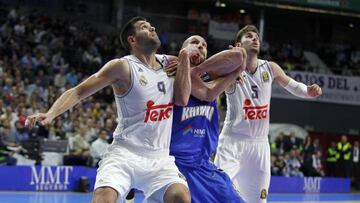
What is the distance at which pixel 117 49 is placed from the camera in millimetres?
22750

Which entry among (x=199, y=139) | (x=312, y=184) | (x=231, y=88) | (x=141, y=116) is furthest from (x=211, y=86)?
(x=312, y=184)

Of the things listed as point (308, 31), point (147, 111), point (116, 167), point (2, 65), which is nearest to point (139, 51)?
point (147, 111)

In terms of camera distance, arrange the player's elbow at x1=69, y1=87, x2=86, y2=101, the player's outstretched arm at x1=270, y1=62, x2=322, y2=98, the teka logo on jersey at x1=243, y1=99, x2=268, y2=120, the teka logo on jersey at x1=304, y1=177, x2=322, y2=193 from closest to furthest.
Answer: the player's elbow at x1=69, y1=87, x2=86, y2=101 → the teka logo on jersey at x1=243, y1=99, x2=268, y2=120 → the player's outstretched arm at x1=270, y1=62, x2=322, y2=98 → the teka logo on jersey at x1=304, y1=177, x2=322, y2=193

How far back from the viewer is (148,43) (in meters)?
5.36

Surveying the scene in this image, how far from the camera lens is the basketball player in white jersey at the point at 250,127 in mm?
6562

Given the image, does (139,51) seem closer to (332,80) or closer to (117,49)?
(117,49)

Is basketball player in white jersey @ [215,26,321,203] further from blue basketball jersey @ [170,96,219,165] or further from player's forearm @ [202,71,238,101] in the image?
player's forearm @ [202,71,238,101]

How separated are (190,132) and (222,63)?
687 millimetres

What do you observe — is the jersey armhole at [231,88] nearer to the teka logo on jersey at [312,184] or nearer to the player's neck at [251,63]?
the player's neck at [251,63]

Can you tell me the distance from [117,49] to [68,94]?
58.7 ft

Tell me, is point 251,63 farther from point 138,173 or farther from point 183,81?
point 138,173

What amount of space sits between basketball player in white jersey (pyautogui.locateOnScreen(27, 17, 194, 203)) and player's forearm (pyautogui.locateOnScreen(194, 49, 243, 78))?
0.29 meters

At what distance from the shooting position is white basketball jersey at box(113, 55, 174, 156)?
17.0 ft

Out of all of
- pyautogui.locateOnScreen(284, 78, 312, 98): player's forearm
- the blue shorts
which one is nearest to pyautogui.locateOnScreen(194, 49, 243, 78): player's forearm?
the blue shorts
